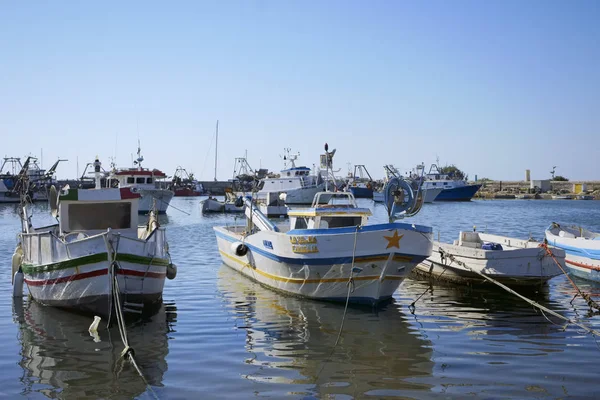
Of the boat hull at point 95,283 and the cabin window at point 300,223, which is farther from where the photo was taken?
the cabin window at point 300,223

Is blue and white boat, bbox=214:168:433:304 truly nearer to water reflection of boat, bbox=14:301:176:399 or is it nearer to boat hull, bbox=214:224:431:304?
boat hull, bbox=214:224:431:304

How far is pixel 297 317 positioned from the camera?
15.1 meters

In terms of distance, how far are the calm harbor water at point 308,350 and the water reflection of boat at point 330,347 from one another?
25mm

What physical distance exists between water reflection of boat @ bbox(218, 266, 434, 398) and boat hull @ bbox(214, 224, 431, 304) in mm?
443

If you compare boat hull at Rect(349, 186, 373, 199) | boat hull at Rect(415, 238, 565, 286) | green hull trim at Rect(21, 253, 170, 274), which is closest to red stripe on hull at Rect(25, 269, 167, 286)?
green hull trim at Rect(21, 253, 170, 274)

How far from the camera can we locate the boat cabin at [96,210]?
53.7ft

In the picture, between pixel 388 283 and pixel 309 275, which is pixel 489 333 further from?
pixel 309 275

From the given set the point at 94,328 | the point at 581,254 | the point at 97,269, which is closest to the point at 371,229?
the point at 97,269

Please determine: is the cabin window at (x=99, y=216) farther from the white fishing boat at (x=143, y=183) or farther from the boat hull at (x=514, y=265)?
the white fishing boat at (x=143, y=183)

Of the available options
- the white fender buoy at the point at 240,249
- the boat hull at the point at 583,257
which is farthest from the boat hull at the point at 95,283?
the boat hull at the point at 583,257

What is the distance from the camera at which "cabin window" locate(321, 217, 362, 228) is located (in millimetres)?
17625

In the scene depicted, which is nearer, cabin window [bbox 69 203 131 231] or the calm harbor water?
the calm harbor water

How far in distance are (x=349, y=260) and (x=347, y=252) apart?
0.69 ft

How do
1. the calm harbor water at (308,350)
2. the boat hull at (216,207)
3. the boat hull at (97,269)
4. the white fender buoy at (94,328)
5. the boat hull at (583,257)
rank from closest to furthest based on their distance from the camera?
the calm harbor water at (308,350) → the white fender buoy at (94,328) → the boat hull at (97,269) → the boat hull at (583,257) → the boat hull at (216,207)
